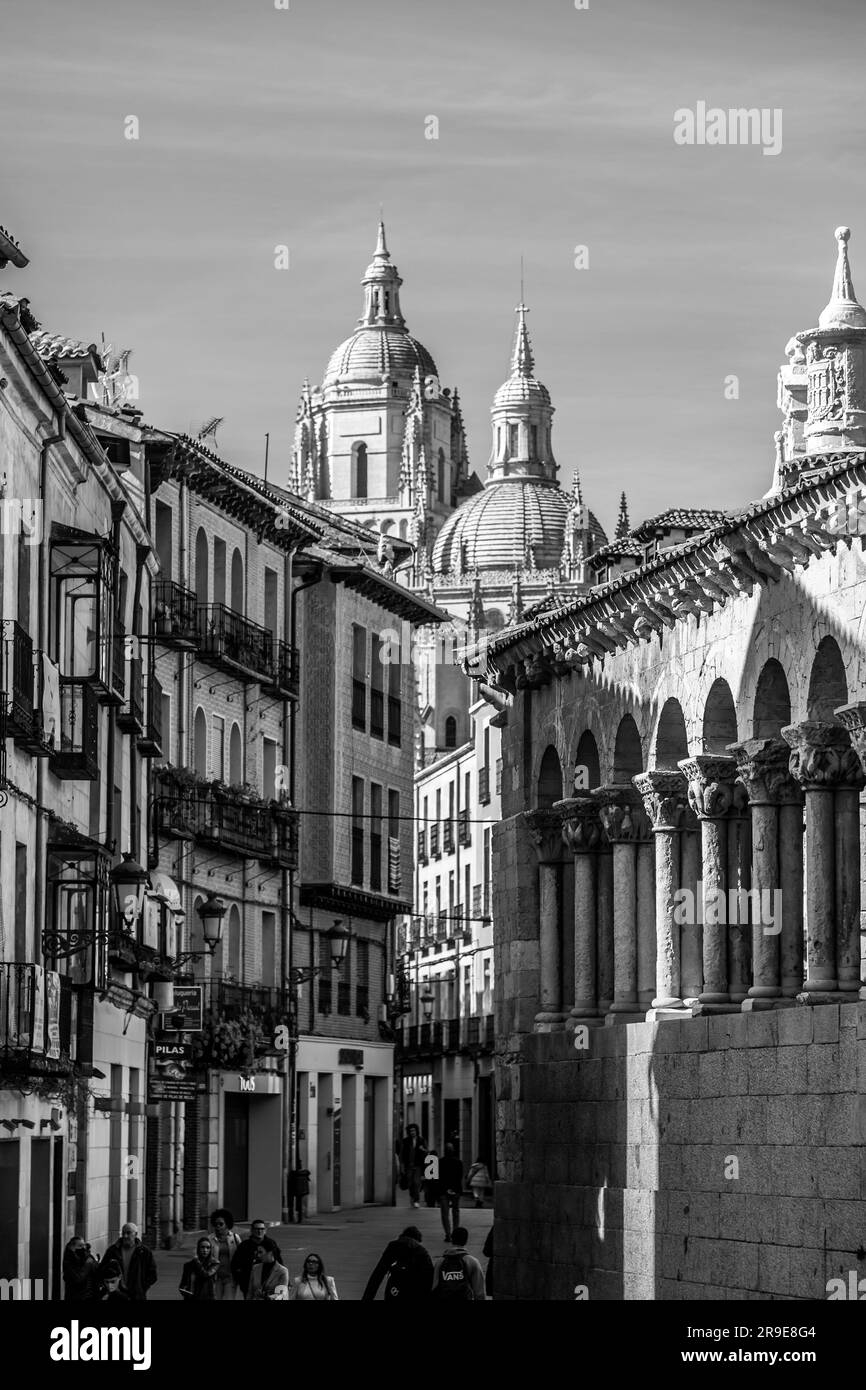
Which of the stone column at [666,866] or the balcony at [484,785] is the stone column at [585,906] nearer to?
the stone column at [666,866]

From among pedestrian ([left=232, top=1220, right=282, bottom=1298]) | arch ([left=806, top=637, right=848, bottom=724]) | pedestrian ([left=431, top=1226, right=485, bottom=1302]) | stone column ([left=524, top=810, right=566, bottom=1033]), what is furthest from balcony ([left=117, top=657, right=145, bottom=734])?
pedestrian ([left=431, top=1226, right=485, bottom=1302])

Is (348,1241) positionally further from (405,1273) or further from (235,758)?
(405,1273)

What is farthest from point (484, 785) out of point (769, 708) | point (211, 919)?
point (769, 708)

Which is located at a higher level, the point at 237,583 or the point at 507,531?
the point at 507,531

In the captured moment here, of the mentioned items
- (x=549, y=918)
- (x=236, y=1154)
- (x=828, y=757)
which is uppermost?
(x=828, y=757)

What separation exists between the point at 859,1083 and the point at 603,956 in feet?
30.9

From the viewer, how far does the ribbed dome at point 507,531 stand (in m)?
191

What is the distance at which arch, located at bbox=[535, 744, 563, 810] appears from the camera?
3797 centimetres

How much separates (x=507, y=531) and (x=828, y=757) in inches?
6535

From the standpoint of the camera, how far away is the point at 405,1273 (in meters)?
26.3

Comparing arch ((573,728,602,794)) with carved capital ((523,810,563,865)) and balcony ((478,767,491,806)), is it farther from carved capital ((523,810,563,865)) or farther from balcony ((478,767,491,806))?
balcony ((478,767,491,806))

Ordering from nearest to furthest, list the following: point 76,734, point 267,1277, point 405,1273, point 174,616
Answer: point 405,1273
point 267,1277
point 76,734
point 174,616

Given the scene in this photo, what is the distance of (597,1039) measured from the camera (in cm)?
3481
